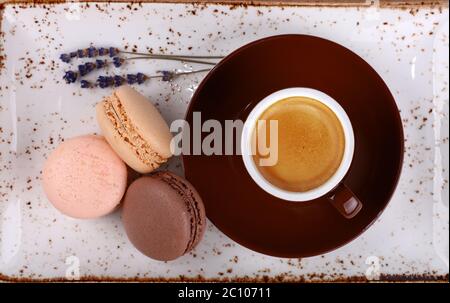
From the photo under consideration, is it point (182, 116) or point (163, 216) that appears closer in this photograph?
point (163, 216)

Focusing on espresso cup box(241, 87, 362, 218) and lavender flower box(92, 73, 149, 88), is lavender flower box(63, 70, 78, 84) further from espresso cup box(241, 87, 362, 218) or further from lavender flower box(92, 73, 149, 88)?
espresso cup box(241, 87, 362, 218)

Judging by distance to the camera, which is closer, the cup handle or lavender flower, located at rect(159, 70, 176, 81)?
the cup handle

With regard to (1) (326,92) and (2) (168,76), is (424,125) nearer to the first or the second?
(1) (326,92)

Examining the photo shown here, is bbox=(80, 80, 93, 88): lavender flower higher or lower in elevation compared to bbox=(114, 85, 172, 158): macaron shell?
higher

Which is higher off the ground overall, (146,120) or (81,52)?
(81,52)

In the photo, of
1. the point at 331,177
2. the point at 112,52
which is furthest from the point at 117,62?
the point at 331,177

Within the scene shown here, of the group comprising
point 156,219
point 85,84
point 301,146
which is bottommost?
point 156,219

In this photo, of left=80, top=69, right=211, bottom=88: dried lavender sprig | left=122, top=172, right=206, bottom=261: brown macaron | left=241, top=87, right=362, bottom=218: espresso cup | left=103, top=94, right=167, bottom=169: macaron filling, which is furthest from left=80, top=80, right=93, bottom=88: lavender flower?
A: left=241, top=87, right=362, bottom=218: espresso cup

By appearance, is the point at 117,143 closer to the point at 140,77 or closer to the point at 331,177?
the point at 140,77
